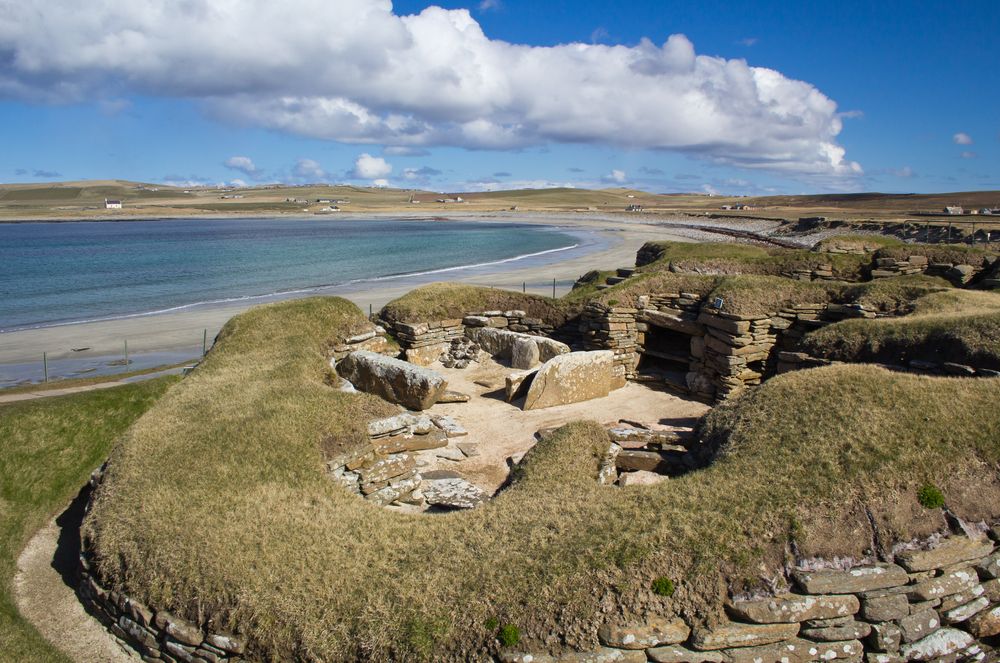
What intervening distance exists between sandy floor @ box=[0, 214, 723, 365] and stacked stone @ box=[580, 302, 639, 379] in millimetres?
19381

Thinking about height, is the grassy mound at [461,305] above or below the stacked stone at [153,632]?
above

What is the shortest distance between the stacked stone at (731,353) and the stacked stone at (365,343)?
886cm

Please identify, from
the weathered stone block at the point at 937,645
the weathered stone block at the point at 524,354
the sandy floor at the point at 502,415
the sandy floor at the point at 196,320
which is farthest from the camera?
the sandy floor at the point at 196,320

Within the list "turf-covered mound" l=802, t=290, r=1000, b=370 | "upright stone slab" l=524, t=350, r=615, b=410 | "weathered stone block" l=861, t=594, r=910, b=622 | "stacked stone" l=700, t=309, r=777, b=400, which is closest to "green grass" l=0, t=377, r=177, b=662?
"upright stone slab" l=524, t=350, r=615, b=410

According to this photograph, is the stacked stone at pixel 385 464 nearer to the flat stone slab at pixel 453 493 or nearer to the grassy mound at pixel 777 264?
the flat stone slab at pixel 453 493

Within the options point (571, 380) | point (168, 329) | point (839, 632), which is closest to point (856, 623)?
point (839, 632)

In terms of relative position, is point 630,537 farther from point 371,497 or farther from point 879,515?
point 371,497

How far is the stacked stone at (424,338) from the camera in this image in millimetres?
18141

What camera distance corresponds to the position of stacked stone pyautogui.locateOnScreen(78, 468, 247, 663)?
6.62 meters

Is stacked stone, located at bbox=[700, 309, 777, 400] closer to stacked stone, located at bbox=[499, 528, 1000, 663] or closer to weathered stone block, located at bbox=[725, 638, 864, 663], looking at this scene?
stacked stone, located at bbox=[499, 528, 1000, 663]

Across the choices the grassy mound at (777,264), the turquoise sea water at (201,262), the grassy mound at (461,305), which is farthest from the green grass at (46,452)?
the turquoise sea water at (201,262)

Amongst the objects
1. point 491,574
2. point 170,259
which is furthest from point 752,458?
point 170,259

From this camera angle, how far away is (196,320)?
36.4 metres

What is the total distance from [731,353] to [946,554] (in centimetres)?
890
